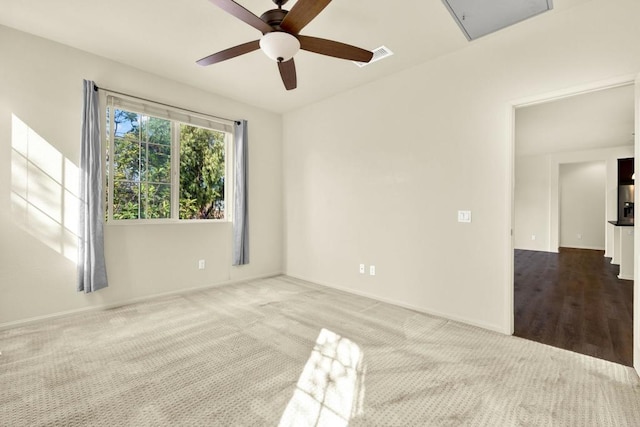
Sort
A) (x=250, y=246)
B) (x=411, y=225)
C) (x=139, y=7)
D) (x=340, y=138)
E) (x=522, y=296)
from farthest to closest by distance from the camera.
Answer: (x=250, y=246)
(x=340, y=138)
(x=522, y=296)
(x=411, y=225)
(x=139, y=7)

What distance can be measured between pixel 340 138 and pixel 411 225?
167cm

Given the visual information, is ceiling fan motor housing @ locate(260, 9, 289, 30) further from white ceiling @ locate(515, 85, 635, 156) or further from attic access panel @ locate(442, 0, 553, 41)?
white ceiling @ locate(515, 85, 635, 156)

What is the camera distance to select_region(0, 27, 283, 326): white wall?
2850 mm

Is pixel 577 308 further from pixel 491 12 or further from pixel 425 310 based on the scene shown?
pixel 491 12

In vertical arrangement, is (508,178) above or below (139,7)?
below

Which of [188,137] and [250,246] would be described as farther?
[250,246]

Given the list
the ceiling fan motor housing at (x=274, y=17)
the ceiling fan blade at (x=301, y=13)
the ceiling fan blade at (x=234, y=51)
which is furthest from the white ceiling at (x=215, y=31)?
the ceiling fan blade at (x=301, y=13)

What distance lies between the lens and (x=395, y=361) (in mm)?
2291

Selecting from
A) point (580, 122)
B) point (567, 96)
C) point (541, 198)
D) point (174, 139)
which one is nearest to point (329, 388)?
point (567, 96)

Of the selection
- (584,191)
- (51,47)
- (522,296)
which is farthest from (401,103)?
(584,191)

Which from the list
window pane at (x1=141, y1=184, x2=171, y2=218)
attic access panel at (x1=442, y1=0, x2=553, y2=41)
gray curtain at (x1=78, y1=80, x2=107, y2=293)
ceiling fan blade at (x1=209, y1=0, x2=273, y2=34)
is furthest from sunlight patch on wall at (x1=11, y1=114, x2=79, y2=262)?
attic access panel at (x1=442, y1=0, x2=553, y2=41)

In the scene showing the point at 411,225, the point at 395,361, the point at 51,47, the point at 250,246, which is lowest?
the point at 395,361

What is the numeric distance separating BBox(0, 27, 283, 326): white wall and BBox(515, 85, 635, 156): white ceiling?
4921mm

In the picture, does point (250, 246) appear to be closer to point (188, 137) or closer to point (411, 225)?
point (188, 137)
